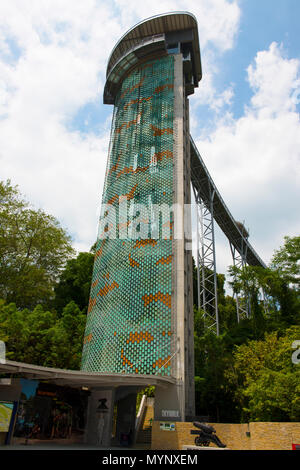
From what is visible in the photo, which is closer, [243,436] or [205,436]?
[205,436]

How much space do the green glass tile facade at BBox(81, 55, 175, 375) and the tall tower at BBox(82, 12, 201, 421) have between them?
6cm

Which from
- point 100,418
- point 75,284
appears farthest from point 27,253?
A: point 100,418

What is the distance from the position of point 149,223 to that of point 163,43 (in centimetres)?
1519

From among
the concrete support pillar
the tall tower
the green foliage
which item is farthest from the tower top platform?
the concrete support pillar

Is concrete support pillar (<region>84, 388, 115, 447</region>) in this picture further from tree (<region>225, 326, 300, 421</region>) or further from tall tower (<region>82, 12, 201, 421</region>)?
tree (<region>225, 326, 300, 421</region>)

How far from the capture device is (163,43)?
26.9 meters

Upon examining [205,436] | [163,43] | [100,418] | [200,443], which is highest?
[163,43]

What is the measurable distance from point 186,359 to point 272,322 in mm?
10428

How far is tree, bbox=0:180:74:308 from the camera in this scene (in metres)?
29.3

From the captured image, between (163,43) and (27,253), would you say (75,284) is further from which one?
(163,43)

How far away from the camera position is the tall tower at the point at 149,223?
58.2ft

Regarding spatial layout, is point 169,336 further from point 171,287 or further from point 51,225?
point 51,225

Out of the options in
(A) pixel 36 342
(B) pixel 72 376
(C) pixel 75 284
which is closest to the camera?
(B) pixel 72 376
